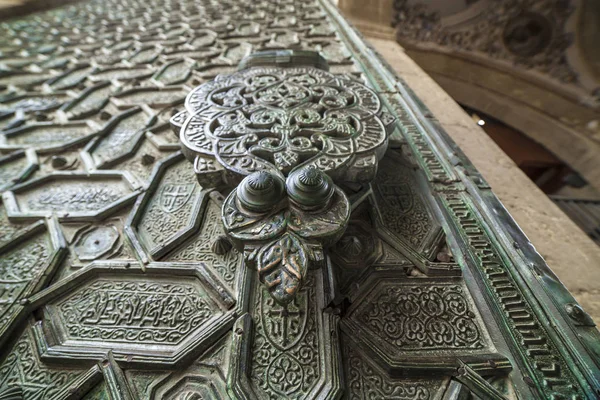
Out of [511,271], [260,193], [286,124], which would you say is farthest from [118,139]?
[511,271]

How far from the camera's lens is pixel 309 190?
66cm

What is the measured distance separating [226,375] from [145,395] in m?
0.18

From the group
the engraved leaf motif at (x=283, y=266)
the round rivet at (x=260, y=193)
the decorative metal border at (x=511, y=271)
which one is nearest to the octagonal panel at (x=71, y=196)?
the round rivet at (x=260, y=193)

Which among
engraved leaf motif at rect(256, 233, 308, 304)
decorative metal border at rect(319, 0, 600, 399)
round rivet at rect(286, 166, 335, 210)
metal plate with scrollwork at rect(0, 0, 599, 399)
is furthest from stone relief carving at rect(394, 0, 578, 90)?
engraved leaf motif at rect(256, 233, 308, 304)

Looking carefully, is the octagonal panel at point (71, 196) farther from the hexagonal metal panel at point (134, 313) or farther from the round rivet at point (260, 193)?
the round rivet at point (260, 193)

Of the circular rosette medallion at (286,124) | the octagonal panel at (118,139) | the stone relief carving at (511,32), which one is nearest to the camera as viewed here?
the circular rosette medallion at (286,124)

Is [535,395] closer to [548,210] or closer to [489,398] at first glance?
[489,398]

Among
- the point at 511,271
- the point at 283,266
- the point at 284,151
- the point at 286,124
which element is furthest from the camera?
the point at 286,124

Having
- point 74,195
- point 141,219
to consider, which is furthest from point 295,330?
point 74,195

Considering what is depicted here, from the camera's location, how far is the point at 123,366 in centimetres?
64

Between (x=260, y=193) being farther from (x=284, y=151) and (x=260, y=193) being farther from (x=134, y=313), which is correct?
(x=134, y=313)

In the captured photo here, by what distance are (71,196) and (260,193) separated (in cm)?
93

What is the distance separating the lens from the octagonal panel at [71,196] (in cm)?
101

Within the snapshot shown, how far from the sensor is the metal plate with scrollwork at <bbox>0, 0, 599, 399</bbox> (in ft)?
2.00
